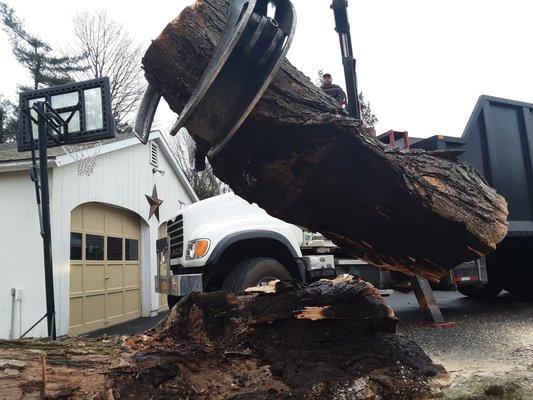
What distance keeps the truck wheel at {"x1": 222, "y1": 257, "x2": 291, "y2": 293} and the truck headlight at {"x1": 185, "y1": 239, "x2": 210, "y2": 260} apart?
411 millimetres

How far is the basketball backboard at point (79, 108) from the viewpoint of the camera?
522 centimetres

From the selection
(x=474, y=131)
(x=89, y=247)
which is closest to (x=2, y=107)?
(x=89, y=247)

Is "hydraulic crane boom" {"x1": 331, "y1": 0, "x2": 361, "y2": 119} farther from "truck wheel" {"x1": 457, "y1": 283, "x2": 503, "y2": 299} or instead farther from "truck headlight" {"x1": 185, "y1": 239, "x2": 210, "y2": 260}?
"truck wheel" {"x1": 457, "y1": 283, "x2": 503, "y2": 299}

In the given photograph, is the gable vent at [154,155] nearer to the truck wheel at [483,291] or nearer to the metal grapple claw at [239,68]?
the truck wheel at [483,291]

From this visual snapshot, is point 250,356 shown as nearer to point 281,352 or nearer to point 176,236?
point 281,352

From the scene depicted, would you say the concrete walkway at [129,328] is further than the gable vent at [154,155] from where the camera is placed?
No

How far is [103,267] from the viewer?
9672 mm

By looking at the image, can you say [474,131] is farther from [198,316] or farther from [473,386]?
[198,316]

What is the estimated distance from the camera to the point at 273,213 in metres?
2.82

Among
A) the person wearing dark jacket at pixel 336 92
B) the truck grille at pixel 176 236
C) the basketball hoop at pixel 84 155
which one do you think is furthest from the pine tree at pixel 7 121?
the person wearing dark jacket at pixel 336 92

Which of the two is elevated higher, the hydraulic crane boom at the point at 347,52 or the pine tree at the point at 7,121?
the pine tree at the point at 7,121

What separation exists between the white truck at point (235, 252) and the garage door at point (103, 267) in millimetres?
3180

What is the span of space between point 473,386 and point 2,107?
24676 mm

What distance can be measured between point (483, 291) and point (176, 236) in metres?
6.29
